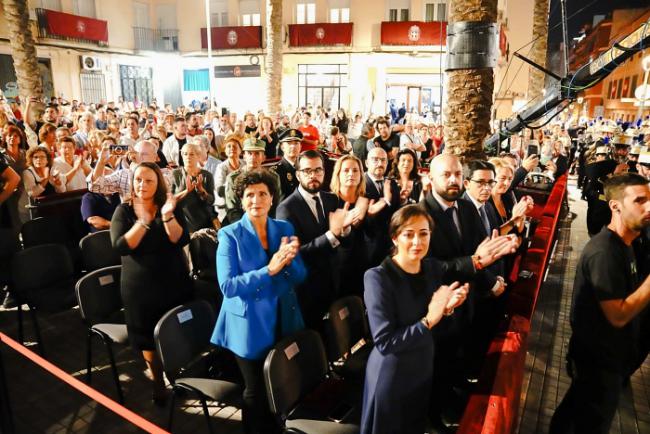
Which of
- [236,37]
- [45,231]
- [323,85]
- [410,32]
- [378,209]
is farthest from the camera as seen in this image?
[236,37]

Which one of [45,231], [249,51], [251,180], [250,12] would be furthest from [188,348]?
[250,12]

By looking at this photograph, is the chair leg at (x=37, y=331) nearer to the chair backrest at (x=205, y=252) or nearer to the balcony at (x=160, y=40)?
the chair backrest at (x=205, y=252)

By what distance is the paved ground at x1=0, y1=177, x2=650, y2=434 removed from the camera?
3.62 m

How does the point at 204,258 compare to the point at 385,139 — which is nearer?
the point at 204,258

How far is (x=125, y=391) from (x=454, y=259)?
10.2ft

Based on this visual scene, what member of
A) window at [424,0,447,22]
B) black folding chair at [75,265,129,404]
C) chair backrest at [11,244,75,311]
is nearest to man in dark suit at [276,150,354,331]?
black folding chair at [75,265,129,404]

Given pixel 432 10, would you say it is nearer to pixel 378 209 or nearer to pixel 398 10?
pixel 398 10

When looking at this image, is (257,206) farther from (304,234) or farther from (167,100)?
(167,100)

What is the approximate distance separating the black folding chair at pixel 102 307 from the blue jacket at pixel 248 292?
1225 mm

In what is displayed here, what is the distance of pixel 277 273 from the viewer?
3.09 meters

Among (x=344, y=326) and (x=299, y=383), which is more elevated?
(x=344, y=326)

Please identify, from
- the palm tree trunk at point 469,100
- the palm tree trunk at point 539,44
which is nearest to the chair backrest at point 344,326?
the palm tree trunk at point 469,100

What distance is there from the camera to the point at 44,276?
14.7 ft

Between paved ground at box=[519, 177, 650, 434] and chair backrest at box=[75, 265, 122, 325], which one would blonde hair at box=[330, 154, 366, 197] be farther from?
paved ground at box=[519, 177, 650, 434]
